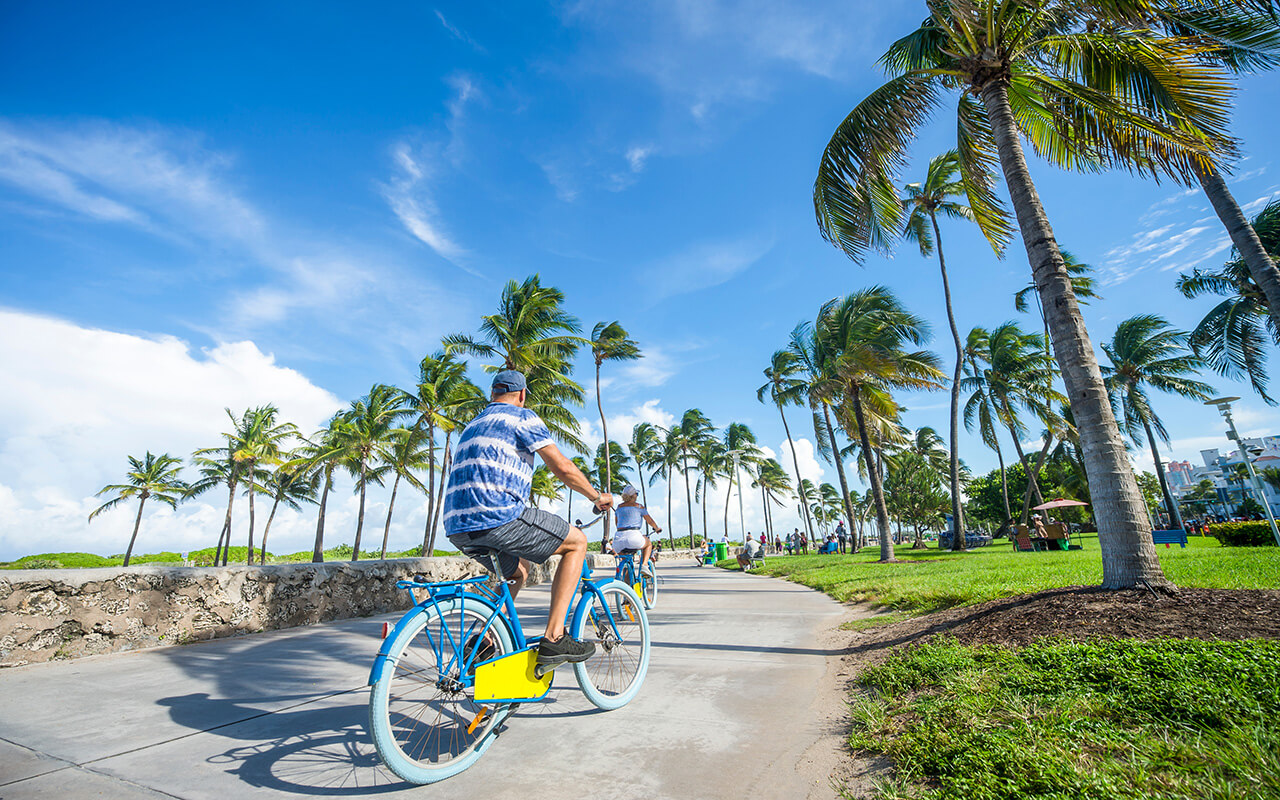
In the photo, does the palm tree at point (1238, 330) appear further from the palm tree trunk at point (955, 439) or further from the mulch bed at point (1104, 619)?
the mulch bed at point (1104, 619)

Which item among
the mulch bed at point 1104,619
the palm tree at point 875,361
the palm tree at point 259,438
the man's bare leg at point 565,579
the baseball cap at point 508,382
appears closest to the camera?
the man's bare leg at point 565,579

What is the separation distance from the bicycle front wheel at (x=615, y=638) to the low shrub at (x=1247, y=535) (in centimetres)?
1830

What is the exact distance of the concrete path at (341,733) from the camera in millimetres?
2246

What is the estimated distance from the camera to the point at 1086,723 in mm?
2350

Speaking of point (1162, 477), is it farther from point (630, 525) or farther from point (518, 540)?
point (518, 540)

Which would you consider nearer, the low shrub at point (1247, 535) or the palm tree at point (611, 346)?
the low shrub at point (1247, 535)

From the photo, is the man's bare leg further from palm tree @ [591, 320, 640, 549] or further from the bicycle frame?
palm tree @ [591, 320, 640, 549]

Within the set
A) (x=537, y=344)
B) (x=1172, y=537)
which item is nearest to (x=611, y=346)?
(x=537, y=344)

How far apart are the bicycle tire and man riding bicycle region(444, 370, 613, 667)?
0.26 m

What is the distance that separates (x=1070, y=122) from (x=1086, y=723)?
7421mm

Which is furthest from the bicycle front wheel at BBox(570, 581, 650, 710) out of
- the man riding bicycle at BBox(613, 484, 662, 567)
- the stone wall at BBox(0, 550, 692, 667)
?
the stone wall at BBox(0, 550, 692, 667)

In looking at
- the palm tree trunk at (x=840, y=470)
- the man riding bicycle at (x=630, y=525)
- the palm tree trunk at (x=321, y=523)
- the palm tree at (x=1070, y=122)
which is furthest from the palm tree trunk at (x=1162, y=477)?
the palm tree trunk at (x=321, y=523)

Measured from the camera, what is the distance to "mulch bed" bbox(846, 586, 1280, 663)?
3623 millimetres

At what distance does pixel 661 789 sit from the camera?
2.21 meters
